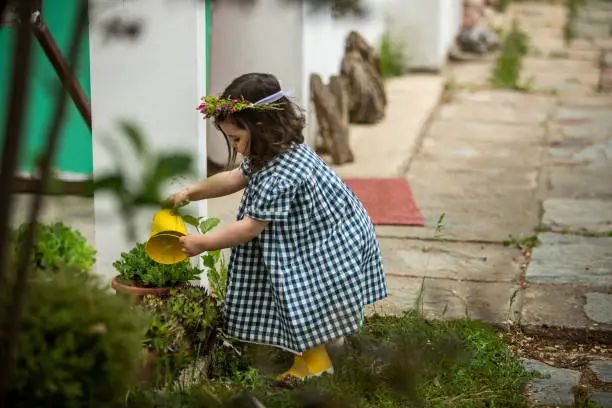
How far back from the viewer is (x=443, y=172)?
21.8ft

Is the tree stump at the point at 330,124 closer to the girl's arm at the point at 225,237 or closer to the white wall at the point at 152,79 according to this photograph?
the white wall at the point at 152,79

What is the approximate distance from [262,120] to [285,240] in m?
0.42

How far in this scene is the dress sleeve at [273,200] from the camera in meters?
3.27

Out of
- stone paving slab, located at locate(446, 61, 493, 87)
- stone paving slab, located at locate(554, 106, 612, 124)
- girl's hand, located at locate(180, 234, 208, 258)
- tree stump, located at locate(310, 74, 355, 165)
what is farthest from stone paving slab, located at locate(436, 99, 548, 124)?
girl's hand, located at locate(180, 234, 208, 258)

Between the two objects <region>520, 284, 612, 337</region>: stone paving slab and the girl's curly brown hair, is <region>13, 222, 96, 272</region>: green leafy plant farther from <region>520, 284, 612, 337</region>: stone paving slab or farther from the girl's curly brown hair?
<region>520, 284, 612, 337</region>: stone paving slab

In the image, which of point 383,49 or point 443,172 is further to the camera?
point 383,49

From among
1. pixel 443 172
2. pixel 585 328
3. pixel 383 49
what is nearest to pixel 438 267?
pixel 585 328

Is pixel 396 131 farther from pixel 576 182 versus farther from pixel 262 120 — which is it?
pixel 262 120

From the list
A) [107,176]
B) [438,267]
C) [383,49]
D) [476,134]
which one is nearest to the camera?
[107,176]

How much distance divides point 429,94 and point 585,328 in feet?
17.0

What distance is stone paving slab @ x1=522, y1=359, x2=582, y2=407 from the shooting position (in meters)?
3.36

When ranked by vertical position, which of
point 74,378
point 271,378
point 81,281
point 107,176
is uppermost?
point 107,176

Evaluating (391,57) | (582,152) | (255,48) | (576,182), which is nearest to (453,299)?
(576,182)

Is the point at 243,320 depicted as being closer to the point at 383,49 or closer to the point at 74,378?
the point at 74,378
